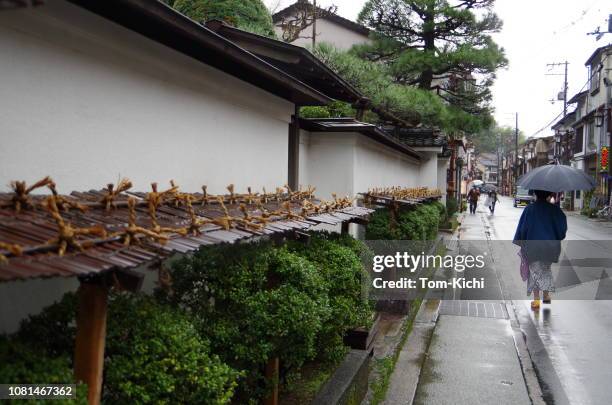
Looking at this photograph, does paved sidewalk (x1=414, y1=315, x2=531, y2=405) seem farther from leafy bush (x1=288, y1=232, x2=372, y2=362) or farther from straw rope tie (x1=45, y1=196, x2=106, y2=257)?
straw rope tie (x1=45, y1=196, x2=106, y2=257)

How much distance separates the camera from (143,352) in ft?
8.68

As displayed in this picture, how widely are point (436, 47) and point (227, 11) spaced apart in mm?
10414

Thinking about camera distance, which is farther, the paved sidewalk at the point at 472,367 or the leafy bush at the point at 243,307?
the paved sidewalk at the point at 472,367

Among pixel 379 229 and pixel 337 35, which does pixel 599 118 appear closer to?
pixel 337 35

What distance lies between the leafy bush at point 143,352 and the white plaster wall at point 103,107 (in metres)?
1.09

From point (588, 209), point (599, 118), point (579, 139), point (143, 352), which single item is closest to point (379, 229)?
point (143, 352)

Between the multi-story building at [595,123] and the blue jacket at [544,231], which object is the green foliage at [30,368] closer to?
the blue jacket at [544,231]

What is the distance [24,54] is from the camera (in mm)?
3381

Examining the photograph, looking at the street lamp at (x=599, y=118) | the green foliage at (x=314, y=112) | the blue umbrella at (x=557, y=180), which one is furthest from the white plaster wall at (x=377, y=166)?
the street lamp at (x=599, y=118)

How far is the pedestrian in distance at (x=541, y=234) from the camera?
28.8 feet

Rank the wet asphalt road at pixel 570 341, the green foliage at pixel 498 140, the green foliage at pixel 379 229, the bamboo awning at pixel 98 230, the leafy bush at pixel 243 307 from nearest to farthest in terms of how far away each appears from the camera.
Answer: the bamboo awning at pixel 98 230 → the leafy bush at pixel 243 307 → the wet asphalt road at pixel 570 341 → the green foliage at pixel 379 229 → the green foliage at pixel 498 140

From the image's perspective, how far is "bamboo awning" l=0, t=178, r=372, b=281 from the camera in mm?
2002

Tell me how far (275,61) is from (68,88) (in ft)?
15.7

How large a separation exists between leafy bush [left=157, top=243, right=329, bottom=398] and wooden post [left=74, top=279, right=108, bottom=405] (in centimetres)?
97
